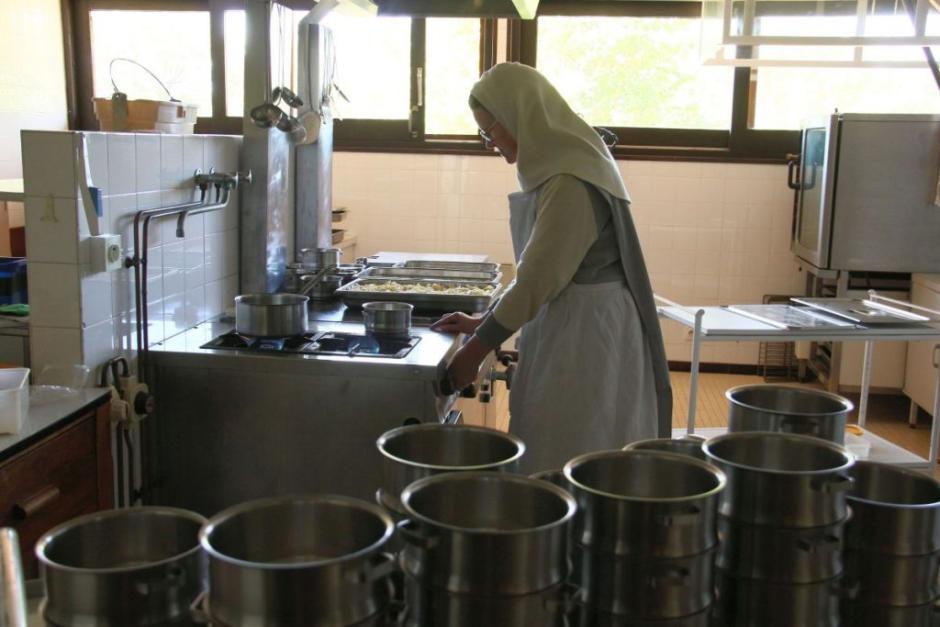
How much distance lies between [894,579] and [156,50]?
5.52 m

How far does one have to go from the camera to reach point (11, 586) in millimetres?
731

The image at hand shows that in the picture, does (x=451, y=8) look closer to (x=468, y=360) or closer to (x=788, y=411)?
(x=468, y=360)

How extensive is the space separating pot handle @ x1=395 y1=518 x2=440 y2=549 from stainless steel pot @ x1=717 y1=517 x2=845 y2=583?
0.31 metres

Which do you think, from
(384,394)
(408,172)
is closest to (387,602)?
(384,394)

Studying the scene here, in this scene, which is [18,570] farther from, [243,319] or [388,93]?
[388,93]

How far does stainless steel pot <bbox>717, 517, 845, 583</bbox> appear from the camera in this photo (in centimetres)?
91

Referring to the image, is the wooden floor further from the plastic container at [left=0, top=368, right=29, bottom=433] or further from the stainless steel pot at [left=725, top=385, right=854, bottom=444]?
the plastic container at [left=0, top=368, right=29, bottom=433]

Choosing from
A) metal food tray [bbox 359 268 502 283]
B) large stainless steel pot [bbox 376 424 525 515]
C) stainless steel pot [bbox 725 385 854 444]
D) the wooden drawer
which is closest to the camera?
large stainless steel pot [bbox 376 424 525 515]

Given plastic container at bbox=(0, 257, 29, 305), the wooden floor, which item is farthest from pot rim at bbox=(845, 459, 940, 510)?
the wooden floor

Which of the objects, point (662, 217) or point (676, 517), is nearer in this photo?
point (676, 517)

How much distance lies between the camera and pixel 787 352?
5.34m

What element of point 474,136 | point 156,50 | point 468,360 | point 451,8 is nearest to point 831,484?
point 468,360

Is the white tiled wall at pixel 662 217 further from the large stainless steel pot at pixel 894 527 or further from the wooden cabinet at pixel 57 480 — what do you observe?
the large stainless steel pot at pixel 894 527

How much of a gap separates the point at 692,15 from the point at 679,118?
588mm
